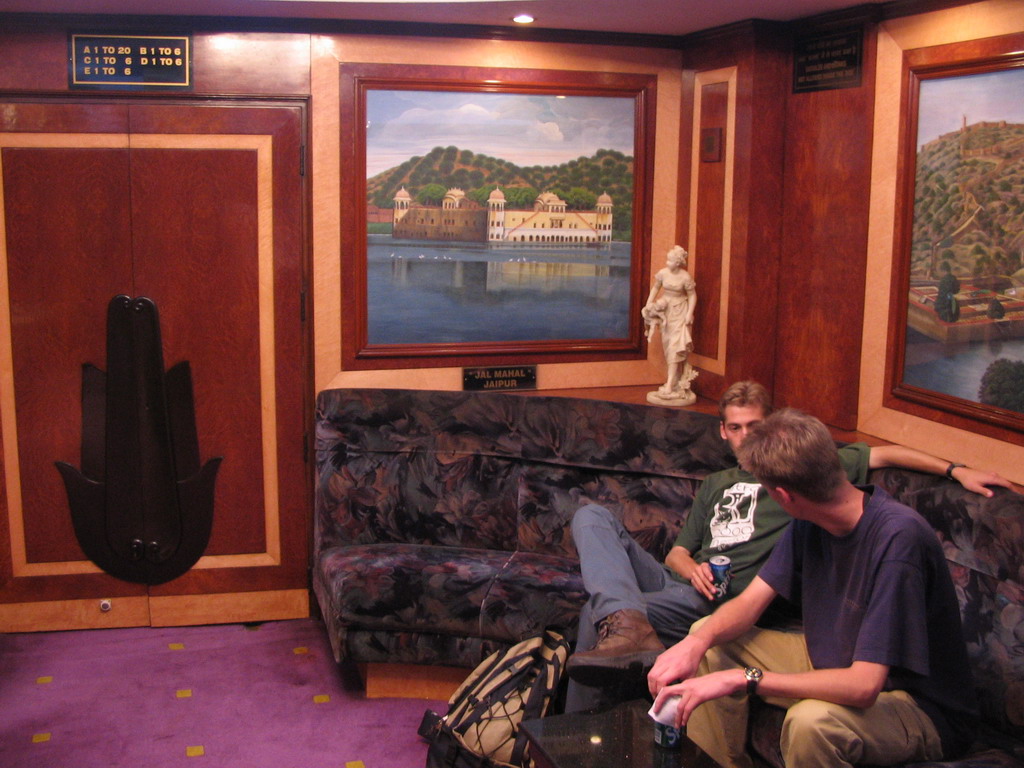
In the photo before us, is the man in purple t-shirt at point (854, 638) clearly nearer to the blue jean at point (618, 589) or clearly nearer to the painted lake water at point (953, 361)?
the blue jean at point (618, 589)

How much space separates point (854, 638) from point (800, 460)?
0.47m

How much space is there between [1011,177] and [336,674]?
9.80ft

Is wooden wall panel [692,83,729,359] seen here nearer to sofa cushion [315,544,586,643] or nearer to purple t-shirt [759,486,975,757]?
sofa cushion [315,544,586,643]

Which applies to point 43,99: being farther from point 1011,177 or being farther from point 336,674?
point 1011,177

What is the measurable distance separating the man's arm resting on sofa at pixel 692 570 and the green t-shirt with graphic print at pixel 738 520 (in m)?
0.04

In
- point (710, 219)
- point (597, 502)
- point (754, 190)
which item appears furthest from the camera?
point (710, 219)

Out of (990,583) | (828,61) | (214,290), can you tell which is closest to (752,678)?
(990,583)

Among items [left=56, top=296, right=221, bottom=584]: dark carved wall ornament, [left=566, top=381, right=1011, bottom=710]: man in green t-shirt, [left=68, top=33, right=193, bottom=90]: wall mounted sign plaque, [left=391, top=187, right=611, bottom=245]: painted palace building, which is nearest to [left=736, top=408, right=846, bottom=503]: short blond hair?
[left=566, top=381, right=1011, bottom=710]: man in green t-shirt

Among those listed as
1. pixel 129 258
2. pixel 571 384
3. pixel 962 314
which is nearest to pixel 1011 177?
pixel 962 314

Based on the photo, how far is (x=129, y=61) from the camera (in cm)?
432

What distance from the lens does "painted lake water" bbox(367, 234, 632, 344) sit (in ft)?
15.4

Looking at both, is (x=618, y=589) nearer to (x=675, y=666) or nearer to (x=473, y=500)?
(x=675, y=666)

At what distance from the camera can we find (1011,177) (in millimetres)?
3338

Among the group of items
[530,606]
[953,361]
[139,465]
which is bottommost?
[530,606]
